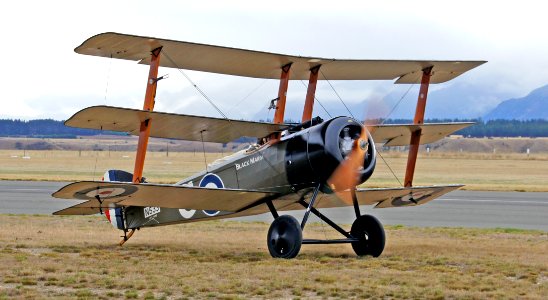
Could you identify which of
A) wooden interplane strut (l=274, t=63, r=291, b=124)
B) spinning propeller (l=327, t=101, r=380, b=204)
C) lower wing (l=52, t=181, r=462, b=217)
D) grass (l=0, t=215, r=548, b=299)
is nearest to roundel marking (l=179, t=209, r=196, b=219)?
grass (l=0, t=215, r=548, b=299)

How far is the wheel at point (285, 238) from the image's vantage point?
12125mm

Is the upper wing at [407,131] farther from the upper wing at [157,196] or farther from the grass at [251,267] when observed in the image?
the upper wing at [157,196]

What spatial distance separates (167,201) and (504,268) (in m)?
5.25

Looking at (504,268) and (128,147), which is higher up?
(128,147)

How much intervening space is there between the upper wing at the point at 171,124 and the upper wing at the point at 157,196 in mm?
1096

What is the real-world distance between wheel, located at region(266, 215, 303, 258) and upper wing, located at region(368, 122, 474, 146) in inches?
131

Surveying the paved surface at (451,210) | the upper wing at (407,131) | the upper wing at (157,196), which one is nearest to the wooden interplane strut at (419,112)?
the upper wing at (407,131)

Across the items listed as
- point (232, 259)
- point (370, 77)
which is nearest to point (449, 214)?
point (370, 77)

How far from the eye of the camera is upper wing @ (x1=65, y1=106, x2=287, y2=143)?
11969 millimetres

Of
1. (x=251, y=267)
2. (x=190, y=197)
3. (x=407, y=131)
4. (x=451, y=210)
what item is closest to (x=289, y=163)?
(x=190, y=197)

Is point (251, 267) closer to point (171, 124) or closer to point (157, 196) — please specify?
point (157, 196)

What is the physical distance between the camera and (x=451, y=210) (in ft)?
83.6

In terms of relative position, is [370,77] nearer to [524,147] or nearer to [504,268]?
[504,268]

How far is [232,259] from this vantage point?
41.9 ft
